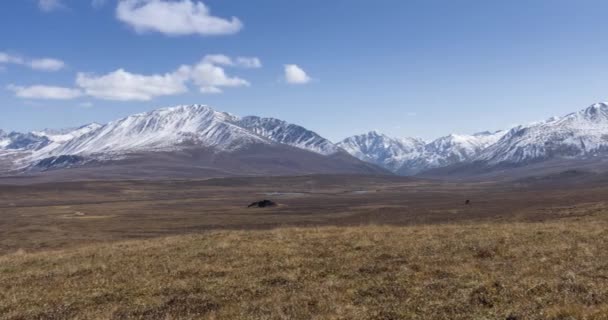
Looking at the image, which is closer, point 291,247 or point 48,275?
point 48,275

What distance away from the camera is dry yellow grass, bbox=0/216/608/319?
15086mm

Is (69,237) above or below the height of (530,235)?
below

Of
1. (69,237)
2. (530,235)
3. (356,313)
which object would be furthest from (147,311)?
(69,237)

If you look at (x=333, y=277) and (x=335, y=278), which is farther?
(x=333, y=277)

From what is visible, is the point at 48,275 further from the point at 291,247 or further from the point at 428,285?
the point at 428,285

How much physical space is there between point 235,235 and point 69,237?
4556cm

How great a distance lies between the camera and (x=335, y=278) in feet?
63.3

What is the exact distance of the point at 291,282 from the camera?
63.3 ft

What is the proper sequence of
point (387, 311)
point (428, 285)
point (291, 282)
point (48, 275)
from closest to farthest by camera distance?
point (387, 311), point (428, 285), point (291, 282), point (48, 275)

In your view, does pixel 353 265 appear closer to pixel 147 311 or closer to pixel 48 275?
pixel 147 311

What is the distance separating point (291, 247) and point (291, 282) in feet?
22.4

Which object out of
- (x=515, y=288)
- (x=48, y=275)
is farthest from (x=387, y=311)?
(x=48, y=275)

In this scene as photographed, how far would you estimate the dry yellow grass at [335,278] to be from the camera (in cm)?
1509

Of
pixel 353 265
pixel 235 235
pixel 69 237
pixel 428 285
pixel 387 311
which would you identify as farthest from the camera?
pixel 69 237
